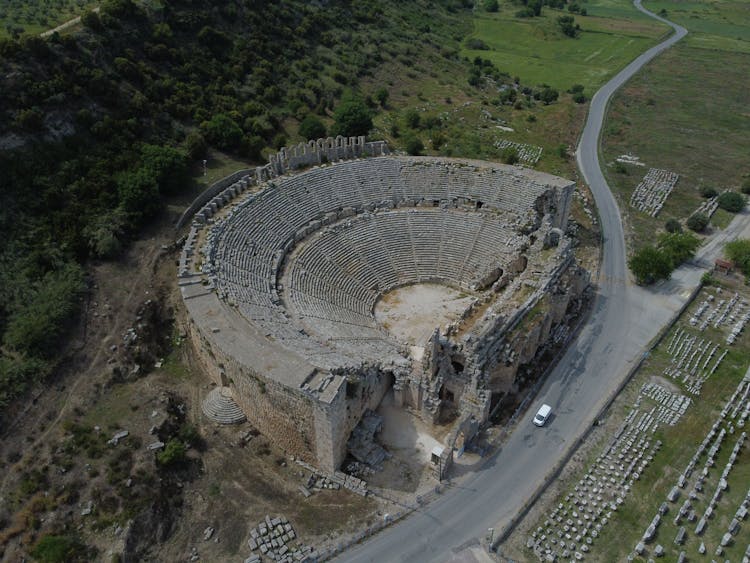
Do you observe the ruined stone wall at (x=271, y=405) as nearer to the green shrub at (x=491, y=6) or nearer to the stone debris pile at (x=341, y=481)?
the stone debris pile at (x=341, y=481)

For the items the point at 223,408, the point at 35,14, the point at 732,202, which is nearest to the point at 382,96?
the point at 35,14

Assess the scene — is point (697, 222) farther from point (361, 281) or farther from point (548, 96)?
point (548, 96)

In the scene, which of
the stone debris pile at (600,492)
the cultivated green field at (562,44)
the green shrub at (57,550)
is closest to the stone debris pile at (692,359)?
the stone debris pile at (600,492)

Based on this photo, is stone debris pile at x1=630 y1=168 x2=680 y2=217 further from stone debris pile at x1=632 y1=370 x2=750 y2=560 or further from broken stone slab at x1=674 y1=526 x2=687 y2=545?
broken stone slab at x1=674 y1=526 x2=687 y2=545

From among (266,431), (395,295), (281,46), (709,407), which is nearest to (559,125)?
(281,46)

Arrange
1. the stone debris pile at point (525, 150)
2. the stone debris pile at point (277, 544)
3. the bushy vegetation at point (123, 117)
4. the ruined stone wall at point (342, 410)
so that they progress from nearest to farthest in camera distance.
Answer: the stone debris pile at point (277, 544)
the ruined stone wall at point (342, 410)
the bushy vegetation at point (123, 117)
the stone debris pile at point (525, 150)

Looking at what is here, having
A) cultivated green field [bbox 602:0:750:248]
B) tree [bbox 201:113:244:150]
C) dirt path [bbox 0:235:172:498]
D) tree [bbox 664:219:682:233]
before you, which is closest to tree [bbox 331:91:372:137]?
tree [bbox 201:113:244:150]
